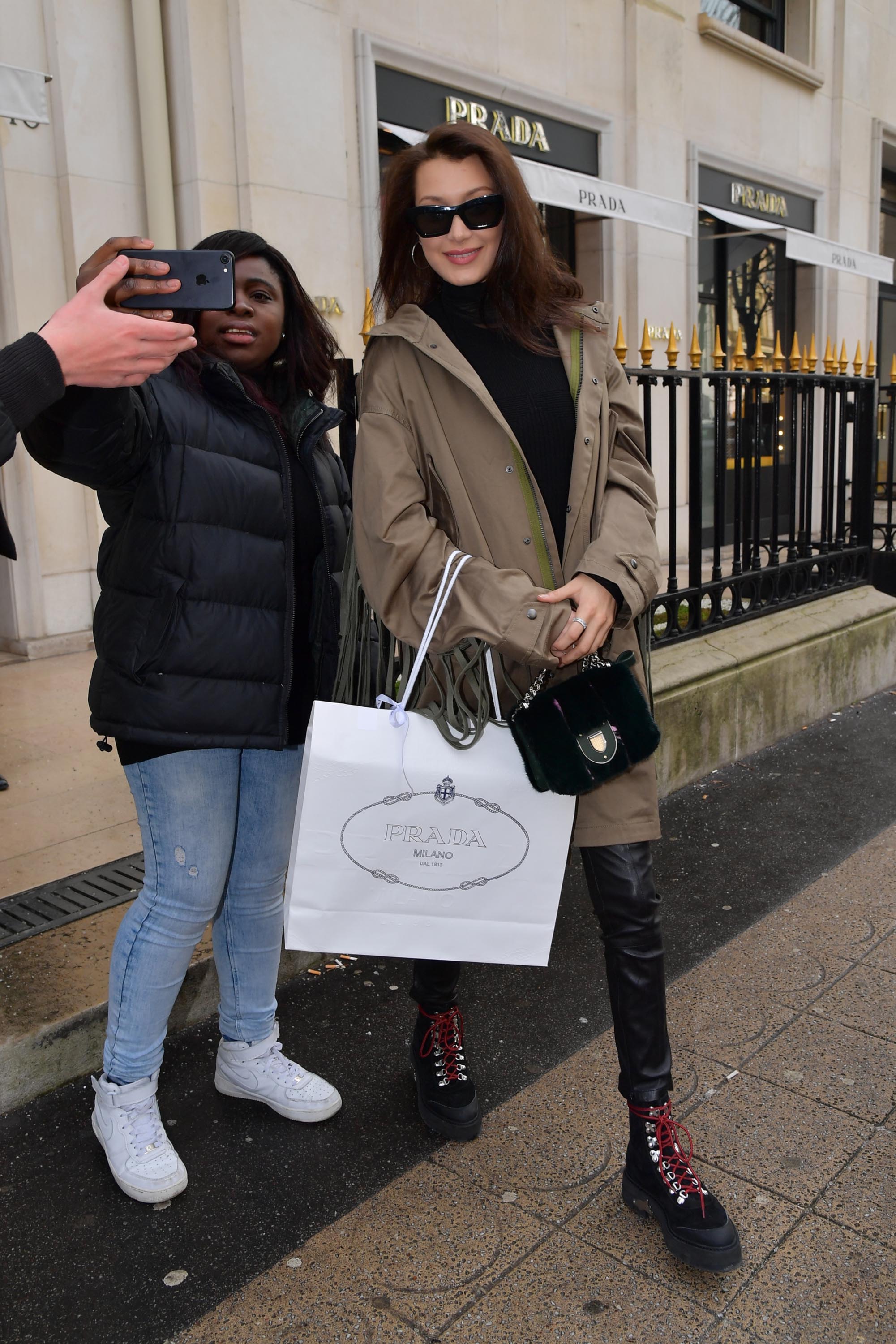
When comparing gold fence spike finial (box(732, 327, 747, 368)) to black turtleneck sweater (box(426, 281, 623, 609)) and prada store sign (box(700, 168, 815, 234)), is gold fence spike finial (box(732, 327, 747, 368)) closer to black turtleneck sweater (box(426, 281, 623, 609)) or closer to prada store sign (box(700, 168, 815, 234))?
black turtleneck sweater (box(426, 281, 623, 609))

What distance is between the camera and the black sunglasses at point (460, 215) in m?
2.22

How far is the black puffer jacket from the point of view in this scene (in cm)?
216

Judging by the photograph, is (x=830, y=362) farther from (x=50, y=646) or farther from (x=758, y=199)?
(x=758, y=199)

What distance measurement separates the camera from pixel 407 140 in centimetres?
842

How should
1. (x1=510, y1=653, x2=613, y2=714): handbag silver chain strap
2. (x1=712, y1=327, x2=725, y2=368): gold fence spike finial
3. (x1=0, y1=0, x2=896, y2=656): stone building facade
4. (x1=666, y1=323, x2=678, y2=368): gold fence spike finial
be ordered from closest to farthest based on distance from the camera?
(x1=510, y1=653, x2=613, y2=714): handbag silver chain strap → (x1=666, y1=323, x2=678, y2=368): gold fence spike finial → (x1=712, y1=327, x2=725, y2=368): gold fence spike finial → (x1=0, y1=0, x2=896, y2=656): stone building facade

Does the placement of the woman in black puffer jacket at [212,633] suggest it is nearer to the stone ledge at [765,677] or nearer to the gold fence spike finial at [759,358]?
the stone ledge at [765,677]

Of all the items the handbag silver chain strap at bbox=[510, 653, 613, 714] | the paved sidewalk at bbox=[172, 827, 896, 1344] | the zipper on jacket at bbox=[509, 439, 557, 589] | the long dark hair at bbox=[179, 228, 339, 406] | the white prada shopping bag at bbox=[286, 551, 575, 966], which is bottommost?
the paved sidewalk at bbox=[172, 827, 896, 1344]

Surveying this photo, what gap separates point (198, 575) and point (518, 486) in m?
0.66

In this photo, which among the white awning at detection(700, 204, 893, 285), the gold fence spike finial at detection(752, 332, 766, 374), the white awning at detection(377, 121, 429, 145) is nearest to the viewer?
the gold fence spike finial at detection(752, 332, 766, 374)

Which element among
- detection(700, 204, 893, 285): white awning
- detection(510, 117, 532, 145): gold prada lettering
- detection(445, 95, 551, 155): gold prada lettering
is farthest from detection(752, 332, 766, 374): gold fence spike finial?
detection(700, 204, 893, 285): white awning

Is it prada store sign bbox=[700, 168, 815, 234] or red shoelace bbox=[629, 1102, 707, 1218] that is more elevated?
prada store sign bbox=[700, 168, 815, 234]

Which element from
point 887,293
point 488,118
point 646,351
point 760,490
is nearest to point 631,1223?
point 646,351

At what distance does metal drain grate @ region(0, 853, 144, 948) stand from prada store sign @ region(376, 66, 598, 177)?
230 inches

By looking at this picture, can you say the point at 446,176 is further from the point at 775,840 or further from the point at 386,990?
the point at 775,840
